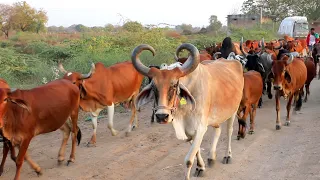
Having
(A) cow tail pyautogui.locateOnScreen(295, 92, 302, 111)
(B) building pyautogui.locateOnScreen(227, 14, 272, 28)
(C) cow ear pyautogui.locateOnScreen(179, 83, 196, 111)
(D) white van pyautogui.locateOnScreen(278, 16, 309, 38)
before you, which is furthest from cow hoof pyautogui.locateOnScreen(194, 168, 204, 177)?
(B) building pyautogui.locateOnScreen(227, 14, 272, 28)

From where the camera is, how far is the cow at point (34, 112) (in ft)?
17.1

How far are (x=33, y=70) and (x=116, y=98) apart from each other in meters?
5.62

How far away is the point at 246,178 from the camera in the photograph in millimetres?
5797

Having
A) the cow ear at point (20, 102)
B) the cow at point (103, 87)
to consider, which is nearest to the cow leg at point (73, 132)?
the cow at point (103, 87)

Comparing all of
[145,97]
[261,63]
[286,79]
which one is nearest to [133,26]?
[261,63]

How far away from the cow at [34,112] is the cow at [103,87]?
763 millimetres

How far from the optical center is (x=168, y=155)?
6875 millimetres

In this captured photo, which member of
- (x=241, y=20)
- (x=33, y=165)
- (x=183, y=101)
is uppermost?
(x=241, y=20)

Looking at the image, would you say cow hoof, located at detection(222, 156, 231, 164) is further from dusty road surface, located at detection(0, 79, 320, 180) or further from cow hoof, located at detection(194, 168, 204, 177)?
cow hoof, located at detection(194, 168, 204, 177)

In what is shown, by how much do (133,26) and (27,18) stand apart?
22.1m

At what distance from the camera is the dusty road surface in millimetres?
6000

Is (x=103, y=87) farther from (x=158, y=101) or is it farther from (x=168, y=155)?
(x=158, y=101)

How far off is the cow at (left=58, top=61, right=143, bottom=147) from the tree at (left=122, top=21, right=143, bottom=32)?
9.96m

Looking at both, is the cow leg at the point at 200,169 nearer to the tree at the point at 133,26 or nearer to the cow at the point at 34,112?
the cow at the point at 34,112
